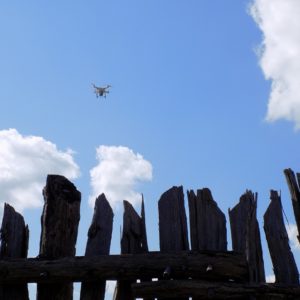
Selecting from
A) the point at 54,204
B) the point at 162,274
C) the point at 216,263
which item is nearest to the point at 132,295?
the point at 162,274

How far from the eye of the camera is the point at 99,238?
22.9 feet

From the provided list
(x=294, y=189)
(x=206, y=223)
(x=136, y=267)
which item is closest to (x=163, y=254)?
(x=136, y=267)

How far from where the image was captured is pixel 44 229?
23.5 feet

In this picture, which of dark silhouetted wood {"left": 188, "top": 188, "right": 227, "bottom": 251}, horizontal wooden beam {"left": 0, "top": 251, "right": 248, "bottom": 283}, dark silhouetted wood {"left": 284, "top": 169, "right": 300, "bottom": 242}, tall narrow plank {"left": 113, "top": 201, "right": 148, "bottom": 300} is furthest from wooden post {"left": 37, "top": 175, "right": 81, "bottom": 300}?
dark silhouetted wood {"left": 284, "top": 169, "right": 300, "bottom": 242}

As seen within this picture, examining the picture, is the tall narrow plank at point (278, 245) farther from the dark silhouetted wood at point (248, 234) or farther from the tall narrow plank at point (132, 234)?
the tall narrow plank at point (132, 234)

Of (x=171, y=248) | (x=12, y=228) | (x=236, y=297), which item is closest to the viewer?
(x=236, y=297)

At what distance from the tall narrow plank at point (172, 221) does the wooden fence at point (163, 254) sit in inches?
0.4

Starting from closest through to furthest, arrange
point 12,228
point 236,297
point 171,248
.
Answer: point 236,297
point 171,248
point 12,228

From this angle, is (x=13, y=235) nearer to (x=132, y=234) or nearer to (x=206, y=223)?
(x=132, y=234)

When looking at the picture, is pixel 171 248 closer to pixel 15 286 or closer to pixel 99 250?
pixel 99 250

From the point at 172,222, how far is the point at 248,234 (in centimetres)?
84

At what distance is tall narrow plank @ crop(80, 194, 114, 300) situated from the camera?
6.70 m

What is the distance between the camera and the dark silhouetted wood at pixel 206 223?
676 cm

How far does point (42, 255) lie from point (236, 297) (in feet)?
7.08
